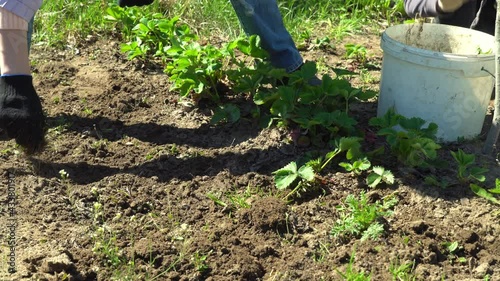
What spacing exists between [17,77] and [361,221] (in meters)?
1.44

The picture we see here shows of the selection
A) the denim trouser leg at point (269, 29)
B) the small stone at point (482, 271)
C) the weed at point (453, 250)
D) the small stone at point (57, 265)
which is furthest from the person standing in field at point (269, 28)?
the small stone at point (57, 265)

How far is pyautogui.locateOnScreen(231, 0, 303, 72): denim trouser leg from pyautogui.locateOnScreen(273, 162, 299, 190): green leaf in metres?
0.82

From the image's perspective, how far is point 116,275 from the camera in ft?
8.55

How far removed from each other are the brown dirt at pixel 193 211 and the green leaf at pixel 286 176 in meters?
0.06

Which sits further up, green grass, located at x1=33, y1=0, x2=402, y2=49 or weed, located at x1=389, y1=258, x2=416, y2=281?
green grass, located at x1=33, y1=0, x2=402, y2=49

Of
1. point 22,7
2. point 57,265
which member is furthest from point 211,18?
point 57,265

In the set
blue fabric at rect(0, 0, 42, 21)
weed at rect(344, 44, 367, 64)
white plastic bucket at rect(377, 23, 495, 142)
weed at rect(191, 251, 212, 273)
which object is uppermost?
blue fabric at rect(0, 0, 42, 21)

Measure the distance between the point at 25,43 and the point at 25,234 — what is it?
2.54 feet

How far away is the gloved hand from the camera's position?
3.82m

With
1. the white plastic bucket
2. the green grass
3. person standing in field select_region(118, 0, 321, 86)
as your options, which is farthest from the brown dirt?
the green grass

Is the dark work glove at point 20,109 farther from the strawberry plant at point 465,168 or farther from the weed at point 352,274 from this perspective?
the strawberry plant at point 465,168

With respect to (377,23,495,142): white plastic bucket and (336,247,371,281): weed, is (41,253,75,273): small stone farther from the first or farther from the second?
(377,23,495,142): white plastic bucket

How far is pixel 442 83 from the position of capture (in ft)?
10.6

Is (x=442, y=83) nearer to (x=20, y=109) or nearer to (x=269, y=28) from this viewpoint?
(x=269, y=28)
